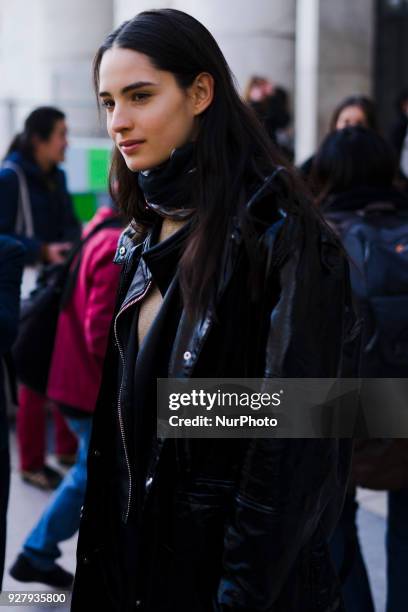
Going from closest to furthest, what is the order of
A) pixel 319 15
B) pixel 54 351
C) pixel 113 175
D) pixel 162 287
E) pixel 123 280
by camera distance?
pixel 162 287 → pixel 123 280 → pixel 113 175 → pixel 54 351 → pixel 319 15

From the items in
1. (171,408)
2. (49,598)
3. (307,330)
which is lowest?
(49,598)

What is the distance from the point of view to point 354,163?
145 inches

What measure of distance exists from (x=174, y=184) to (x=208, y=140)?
0.36 feet

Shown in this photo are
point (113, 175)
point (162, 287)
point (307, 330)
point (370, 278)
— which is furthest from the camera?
point (370, 278)

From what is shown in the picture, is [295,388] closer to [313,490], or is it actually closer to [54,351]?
[313,490]

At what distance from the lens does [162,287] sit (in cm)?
206

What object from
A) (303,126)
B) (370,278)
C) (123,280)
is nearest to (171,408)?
(123,280)

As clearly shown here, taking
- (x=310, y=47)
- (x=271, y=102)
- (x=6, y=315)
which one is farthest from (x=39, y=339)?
(x=310, y=47)

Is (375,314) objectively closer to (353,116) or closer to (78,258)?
(78,258)

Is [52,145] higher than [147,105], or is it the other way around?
[147,105]

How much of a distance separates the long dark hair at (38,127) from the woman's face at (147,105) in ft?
14.2

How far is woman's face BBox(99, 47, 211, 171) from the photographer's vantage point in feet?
6.53

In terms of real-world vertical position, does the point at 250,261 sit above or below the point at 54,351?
above

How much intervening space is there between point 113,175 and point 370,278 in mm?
1183
